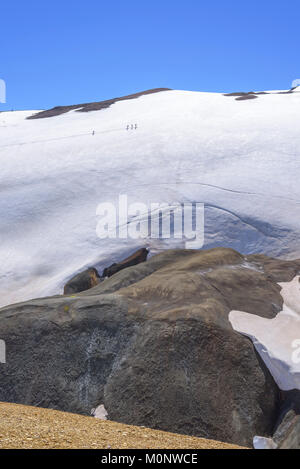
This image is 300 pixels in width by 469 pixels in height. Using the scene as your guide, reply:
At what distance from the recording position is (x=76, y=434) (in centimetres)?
584

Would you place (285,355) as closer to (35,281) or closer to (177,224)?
(177,224)

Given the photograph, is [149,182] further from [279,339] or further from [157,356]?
[157,356]

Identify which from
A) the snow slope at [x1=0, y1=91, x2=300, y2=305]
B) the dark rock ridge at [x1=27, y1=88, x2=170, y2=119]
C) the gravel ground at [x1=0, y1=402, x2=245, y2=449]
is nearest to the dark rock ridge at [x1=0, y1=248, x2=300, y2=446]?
the gravel ground at [x1=0, y1=402, x2=245, y2=449]

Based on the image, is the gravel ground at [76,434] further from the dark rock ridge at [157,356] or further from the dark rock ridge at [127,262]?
the dark rock ridge at [127,262]

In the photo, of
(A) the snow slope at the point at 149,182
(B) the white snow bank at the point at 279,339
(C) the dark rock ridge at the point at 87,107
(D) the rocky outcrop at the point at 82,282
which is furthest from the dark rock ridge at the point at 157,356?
(C) the dark rock ridge at the point at 87,107

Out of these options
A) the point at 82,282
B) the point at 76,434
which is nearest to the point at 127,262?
the point at 82,282

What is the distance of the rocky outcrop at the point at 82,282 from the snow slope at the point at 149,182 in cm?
30

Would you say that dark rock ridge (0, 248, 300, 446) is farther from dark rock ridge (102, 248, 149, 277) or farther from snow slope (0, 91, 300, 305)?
snow slope (0, 91, 300, 305)

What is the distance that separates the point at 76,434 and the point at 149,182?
34.9 ft

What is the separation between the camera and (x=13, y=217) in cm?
1586

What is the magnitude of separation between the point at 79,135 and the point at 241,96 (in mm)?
8482

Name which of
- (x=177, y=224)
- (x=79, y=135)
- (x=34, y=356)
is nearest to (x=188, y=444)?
(x=34, y=356)

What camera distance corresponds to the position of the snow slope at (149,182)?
13.3 metres

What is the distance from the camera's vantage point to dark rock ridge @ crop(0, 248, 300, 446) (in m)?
6.89
